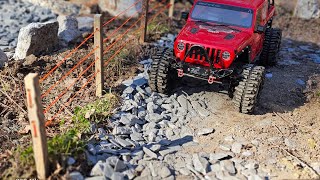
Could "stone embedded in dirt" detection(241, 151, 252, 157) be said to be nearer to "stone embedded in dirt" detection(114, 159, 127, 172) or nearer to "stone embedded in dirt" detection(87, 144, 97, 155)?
"stone embedded in dirt" detection(114, 159, 127, 172)

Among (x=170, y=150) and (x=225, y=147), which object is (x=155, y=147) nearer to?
(x=170, y=150)


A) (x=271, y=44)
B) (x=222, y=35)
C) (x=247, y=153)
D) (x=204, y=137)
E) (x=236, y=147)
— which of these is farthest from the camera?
(x=271, y=44)

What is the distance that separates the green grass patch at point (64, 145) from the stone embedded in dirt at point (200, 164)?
1440mm

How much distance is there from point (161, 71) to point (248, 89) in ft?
4.61

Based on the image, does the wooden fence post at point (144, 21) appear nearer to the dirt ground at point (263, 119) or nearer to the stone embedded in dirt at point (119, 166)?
the dirt ground at point (263, 119)

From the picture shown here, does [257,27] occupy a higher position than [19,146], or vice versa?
[257,27]

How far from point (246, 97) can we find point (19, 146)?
3.32 metres

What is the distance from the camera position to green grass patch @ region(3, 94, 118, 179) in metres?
4.58

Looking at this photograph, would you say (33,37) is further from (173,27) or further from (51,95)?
(173,27)

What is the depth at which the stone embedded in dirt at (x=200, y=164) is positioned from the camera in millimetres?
5070

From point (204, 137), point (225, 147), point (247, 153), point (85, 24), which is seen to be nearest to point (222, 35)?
point (204, 137)

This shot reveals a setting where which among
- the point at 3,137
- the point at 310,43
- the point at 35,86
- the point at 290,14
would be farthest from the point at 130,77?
the point at 290,14

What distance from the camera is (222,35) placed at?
6555 mm

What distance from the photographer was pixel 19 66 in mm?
7137
